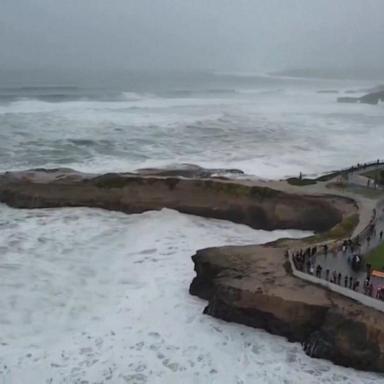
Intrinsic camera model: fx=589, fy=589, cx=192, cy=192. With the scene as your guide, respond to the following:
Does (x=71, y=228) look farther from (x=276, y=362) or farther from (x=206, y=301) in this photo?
(x=276, y=362)

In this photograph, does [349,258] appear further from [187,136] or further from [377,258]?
[187,136]

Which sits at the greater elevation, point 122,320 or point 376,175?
point 376,175

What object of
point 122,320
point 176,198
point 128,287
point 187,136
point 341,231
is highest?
point 341,231

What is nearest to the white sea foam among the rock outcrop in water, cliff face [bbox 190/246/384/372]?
the rock outcrop in water

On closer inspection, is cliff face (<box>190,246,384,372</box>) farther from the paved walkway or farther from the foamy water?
the paved walkway

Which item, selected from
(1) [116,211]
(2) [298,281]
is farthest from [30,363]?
(1) [116,211]

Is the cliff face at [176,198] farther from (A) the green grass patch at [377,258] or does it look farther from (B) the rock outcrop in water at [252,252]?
(A) the green grass patch at [377,258]


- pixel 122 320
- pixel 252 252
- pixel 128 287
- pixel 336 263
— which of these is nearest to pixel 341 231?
pixel 336 263

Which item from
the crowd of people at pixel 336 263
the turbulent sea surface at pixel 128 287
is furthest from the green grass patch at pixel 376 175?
the crowd of people at pixel 336 263
